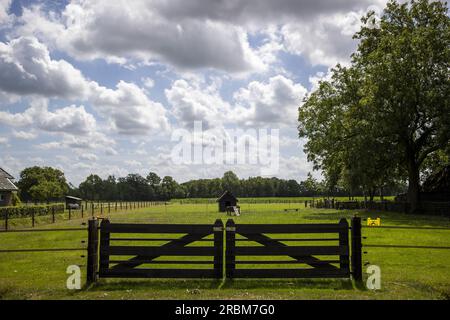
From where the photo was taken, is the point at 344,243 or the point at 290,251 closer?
the point at 290,251

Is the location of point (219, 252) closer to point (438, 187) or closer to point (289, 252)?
point (289, 252)

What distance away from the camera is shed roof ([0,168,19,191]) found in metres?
58.5

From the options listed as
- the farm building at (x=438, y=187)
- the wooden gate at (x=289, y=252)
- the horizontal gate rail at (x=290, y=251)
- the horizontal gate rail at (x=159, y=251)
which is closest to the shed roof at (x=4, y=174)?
the farm building at (x=438, y=187)

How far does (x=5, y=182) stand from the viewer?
196ft

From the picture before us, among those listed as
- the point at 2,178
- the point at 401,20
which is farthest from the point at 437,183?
the point at 2,178

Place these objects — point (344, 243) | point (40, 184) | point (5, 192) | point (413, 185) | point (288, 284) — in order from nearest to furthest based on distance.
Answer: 1. point (288, 284)
2. point (344, 243)
3. point (413, 185)
4. point (5, 192)
5. point (40, 184)

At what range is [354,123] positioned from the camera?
4597cm

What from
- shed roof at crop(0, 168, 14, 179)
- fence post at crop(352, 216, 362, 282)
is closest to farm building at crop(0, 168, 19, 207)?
shed roof at crop(0, 168, 14, 179)

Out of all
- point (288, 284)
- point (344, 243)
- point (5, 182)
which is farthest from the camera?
point (5, 182)

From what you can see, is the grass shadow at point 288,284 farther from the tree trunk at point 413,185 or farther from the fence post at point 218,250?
the tree trunk at point 413,185

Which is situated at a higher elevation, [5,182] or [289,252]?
[5,182]

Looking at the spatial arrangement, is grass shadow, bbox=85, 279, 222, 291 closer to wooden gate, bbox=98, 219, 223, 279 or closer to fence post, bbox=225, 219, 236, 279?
wooden gate, bbox=98, 219, 223, 279

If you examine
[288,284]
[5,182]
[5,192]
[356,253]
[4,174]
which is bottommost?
[288,284]

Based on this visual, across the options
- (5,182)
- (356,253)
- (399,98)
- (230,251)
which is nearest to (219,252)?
(230,251)
